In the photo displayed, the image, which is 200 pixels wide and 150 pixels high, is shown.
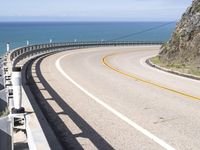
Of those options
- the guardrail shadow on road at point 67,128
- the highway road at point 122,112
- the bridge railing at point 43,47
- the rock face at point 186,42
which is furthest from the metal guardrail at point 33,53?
the rock face at point 186,42

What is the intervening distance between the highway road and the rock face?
7843 mm

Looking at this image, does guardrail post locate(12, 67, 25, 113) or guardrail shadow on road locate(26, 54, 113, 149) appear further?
guardrail shadow on road locate(26, 54, 113, 149)

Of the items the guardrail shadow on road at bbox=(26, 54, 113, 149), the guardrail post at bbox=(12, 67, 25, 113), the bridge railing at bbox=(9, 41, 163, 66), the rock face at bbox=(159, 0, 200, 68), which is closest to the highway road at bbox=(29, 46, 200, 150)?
the guardrail shadow on road at bbox=(26, 54, 113, 149)

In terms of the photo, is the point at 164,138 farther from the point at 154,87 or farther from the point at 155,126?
the point at 154,87

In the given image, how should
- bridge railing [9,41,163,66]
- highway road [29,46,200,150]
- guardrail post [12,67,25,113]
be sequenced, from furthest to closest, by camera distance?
bridge railing [9,41,163,66]
highway road [29,46,200,150]
guardrail post [12,67,25,113]

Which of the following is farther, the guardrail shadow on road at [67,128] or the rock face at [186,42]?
the rock face at [186,42]

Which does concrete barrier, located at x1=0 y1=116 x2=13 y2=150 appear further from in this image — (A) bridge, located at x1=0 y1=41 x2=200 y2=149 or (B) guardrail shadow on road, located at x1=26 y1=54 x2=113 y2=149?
(B) guardrail shadow on road, located at x1=26 y1=54 x2=113 y2=149

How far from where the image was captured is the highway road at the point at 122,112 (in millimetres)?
9148

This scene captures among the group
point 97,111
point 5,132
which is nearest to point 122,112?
point 97,111

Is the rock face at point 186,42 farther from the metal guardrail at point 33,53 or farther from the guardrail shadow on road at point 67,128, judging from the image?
the guardrail shadow on road at point 67,128

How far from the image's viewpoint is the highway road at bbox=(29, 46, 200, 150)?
360 inches

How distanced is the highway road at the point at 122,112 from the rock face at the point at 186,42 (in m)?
7.84

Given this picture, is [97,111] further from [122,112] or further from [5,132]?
[5,132]

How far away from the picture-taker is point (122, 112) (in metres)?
12.1
